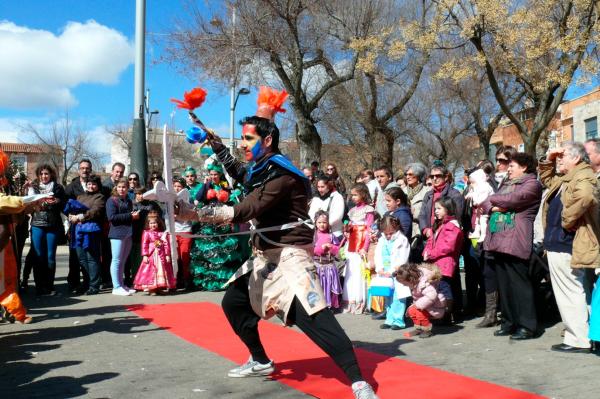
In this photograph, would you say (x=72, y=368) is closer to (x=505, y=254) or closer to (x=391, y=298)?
(x=391, y=298)

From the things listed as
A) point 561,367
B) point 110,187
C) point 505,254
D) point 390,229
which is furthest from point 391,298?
point 110,187

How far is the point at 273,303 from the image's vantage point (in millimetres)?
4402

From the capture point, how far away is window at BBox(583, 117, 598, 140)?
34894 millimetres

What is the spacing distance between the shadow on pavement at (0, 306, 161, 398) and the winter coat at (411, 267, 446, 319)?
3.00 meters

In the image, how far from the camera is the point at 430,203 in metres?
7.42

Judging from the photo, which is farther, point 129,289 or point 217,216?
point 129,289

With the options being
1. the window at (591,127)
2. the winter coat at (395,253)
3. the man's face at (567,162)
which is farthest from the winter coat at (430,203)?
the window at (591,127)

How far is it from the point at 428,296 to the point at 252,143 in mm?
2927

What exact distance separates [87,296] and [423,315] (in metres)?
5.39

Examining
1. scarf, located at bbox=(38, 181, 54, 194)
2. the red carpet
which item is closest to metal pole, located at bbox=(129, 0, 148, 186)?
scarf, located at bbox=(38, 181, 54, 194)

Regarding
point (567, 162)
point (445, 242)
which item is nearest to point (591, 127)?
point (445, 242)

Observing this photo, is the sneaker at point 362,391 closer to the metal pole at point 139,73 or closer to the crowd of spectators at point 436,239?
the crowd of spectators at point 436,239

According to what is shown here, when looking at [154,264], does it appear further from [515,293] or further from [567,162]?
[567,162]

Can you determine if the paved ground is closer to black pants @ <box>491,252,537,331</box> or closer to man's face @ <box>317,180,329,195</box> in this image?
black pants @ <box>491,252,537,331</box>
